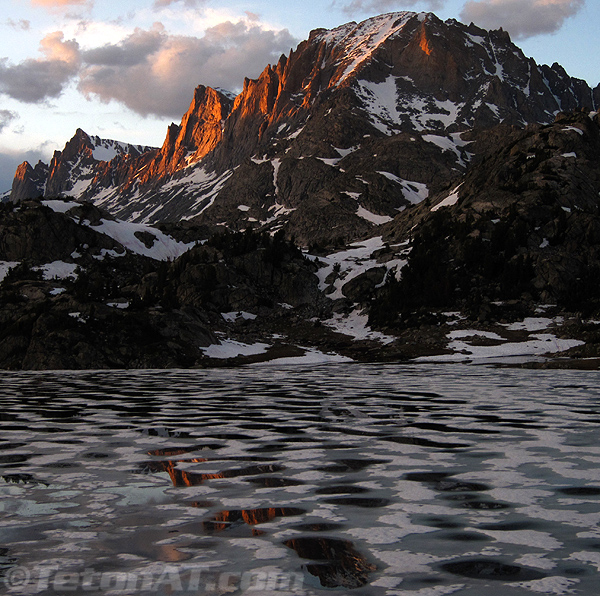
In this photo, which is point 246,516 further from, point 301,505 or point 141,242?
point 141,242

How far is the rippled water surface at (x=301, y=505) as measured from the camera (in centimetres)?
627

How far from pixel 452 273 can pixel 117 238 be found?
7315 cm

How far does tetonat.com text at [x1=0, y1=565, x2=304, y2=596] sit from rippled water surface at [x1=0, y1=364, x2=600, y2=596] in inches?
0.9

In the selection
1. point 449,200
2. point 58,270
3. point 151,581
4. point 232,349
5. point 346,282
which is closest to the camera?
point 151,581

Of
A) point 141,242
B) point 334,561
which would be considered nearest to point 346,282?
point 141,242

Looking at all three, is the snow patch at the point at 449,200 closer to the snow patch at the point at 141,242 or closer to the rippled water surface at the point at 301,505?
the snow patch at the point at 141,242

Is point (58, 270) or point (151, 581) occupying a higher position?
point (58, 270)

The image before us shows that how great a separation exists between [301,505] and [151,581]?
3.27m

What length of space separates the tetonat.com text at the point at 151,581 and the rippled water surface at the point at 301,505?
2cm

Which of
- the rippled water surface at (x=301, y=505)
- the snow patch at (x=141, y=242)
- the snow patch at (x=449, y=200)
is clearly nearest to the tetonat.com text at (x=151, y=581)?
the rippled water surface at (x=301, y=505)

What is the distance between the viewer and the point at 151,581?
6.13 metres

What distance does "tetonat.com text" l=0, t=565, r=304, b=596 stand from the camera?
592 centimetres

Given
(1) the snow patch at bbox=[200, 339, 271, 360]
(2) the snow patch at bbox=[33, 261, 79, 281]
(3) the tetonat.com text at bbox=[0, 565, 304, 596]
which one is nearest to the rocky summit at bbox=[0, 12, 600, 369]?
(1) the snow patch at bbox=[200, 339, 271, 360]

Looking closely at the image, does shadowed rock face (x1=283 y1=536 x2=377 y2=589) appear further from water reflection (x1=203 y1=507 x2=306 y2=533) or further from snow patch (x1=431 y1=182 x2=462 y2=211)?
snow patch (x1=431 y1=182 x2=462 y2=211)
